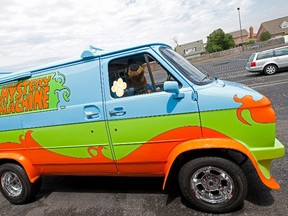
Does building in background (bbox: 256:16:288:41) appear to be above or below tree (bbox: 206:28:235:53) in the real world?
above

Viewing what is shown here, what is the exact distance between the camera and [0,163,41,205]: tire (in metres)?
3.90

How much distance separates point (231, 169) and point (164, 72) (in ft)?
4.70

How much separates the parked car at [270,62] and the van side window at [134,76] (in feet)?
43.1

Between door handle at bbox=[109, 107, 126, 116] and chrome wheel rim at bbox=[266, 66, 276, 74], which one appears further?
chrome wheel rim at bbox=[266, 66, 276, 74]

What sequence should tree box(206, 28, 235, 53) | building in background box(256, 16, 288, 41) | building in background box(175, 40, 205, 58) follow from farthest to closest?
building in background box(175, 40, 205, 58) → building in background box(256, 16, 288, 41) → tree box(206, 28, 235, 53)

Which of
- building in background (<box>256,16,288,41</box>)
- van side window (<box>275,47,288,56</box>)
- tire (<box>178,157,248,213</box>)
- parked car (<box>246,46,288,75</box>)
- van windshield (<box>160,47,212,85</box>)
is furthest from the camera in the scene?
building in background (<box>256,16,288,41</box>)

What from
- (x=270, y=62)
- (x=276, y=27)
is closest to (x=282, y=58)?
(x=270, y=62)

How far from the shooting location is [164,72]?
3145 millimetres

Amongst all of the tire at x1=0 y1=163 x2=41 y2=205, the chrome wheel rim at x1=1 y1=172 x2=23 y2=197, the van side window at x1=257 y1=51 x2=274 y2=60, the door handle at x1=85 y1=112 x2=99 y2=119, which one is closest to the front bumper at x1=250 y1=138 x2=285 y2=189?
the door handle at x1=85 y1=112 x2=99 y2=119

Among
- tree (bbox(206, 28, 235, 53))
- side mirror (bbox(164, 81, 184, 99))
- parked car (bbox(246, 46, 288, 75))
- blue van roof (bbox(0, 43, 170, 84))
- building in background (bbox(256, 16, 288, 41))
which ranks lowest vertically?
parked car (bbox(246, 46, 288, 75))

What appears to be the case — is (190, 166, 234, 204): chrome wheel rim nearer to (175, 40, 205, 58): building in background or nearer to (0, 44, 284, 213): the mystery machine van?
(0, 44, 284, 213): the mystery machine van

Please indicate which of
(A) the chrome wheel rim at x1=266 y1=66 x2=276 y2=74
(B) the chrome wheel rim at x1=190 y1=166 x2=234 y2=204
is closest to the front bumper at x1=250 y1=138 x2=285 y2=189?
(B) the chrome wheel rim at x1=190 y1=166 x2=234 y2=204

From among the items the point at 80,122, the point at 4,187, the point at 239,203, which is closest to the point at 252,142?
the point at 239,203

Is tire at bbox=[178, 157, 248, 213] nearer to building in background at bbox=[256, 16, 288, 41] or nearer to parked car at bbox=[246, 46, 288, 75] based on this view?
parked car at bbox=[246, 46, 288, 75]
